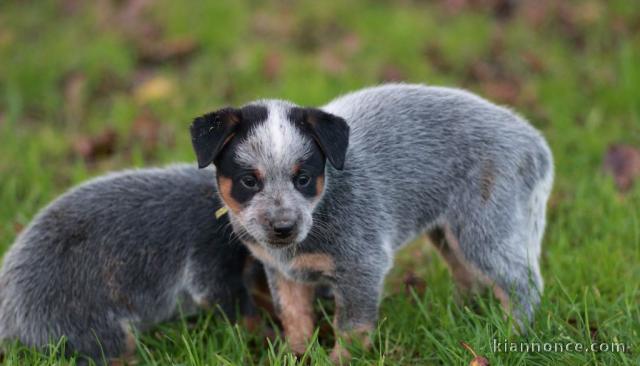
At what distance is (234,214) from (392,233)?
3.09 ft

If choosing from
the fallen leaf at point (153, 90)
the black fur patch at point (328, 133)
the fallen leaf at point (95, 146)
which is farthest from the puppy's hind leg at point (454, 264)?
the fallen leaf at point (153, 90)

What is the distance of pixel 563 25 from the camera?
880cm

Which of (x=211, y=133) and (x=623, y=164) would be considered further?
(x=623, y=164)

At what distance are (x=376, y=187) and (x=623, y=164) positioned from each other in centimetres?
264

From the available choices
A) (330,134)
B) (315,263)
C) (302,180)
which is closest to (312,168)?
(302,180)

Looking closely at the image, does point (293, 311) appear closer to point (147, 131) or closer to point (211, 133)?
point (211, 133)

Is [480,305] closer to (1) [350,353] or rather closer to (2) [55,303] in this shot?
(1) [350,353]

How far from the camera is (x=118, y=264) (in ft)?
15.6

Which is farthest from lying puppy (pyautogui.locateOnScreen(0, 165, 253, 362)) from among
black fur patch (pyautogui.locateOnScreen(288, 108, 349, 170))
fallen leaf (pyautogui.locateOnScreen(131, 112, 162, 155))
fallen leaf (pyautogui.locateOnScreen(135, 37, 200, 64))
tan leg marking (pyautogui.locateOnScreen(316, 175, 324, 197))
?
fallen leaf (pyautogui.locateOnScreen(135, 37, 200, 64))

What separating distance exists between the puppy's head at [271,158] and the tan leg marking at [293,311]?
581 mm

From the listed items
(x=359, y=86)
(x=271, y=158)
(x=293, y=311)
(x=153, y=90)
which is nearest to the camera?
(x=271, y=158)

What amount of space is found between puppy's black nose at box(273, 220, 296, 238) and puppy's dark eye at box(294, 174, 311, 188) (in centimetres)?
25

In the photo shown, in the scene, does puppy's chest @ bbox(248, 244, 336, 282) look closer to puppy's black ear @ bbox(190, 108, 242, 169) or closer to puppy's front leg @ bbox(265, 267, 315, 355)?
puppy's front leg @ bbox(265, 267, 315, 355)

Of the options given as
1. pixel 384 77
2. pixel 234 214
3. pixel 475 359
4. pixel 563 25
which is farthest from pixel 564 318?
pixel 563 25
